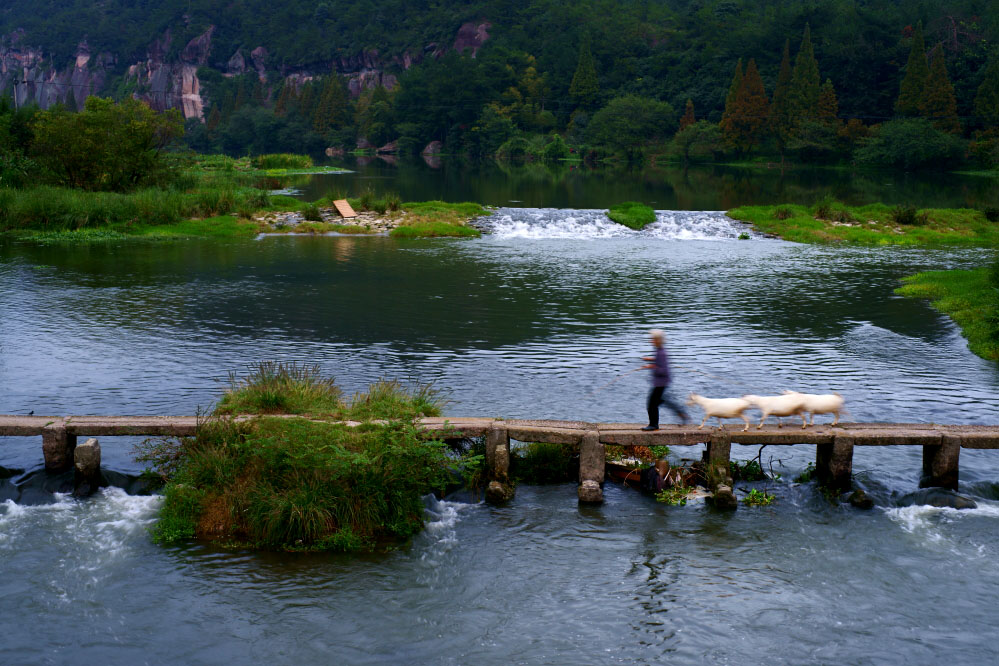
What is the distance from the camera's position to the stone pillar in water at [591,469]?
15430mm

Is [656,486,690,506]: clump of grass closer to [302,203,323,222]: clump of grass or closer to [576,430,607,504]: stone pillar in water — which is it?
[576,430,607,504]: stone pillar in water

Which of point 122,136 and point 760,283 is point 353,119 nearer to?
point 122,136

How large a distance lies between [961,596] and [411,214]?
4504 cm

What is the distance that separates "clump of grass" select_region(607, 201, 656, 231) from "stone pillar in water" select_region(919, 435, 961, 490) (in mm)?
38743

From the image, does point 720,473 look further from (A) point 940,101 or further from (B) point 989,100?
(A) point 940,101

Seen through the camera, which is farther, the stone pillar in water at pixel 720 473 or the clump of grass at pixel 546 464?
the clump of grass at pixel 546 464

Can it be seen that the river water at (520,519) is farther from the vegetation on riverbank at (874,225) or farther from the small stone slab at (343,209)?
the small stone slab at (343,209)

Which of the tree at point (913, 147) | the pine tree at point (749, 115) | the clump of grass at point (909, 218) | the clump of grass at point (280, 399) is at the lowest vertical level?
the clump of grass at point (280, 399)

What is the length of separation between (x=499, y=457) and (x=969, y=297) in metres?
24.5

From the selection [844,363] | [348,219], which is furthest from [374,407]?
[348,219]

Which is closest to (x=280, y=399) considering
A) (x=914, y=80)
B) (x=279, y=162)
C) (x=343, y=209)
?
(x=343, y=209)

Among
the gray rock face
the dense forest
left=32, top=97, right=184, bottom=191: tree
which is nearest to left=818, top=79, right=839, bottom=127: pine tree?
the dense forest

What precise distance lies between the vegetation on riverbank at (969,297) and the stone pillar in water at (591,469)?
15542 mm

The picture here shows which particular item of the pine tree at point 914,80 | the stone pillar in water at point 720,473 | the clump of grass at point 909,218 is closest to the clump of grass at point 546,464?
the stone pillar in water at point 720,473
